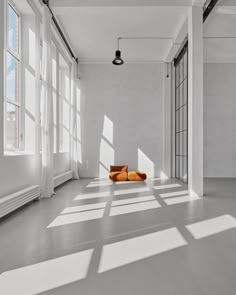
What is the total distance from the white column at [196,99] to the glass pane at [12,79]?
3.14 metres

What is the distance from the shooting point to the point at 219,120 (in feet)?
30.5

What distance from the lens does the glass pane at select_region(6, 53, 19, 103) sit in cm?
486

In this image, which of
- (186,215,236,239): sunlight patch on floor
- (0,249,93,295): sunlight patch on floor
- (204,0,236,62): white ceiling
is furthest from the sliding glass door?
(0,249,93,295): sunlight patch on floor

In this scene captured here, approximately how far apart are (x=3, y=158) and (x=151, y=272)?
2.61 meters

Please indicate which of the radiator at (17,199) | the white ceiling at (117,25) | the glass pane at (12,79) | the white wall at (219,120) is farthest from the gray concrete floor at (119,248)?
the white wall at (219,120)

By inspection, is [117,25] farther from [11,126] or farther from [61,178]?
[61,178]

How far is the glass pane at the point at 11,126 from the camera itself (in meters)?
4.83

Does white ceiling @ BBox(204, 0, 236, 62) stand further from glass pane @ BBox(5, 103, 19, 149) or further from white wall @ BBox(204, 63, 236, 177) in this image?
glass pane @ BBox(5, 103, 19, 149)

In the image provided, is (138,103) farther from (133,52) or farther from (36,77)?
(36,77)

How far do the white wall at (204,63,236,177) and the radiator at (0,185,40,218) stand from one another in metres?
5.80

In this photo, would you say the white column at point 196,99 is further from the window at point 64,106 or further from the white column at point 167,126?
the window at point 64,106

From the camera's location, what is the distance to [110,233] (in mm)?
3244

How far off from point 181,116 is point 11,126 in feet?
16.1

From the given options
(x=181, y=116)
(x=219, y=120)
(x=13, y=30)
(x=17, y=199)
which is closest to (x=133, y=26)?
(x=13, y=30)
